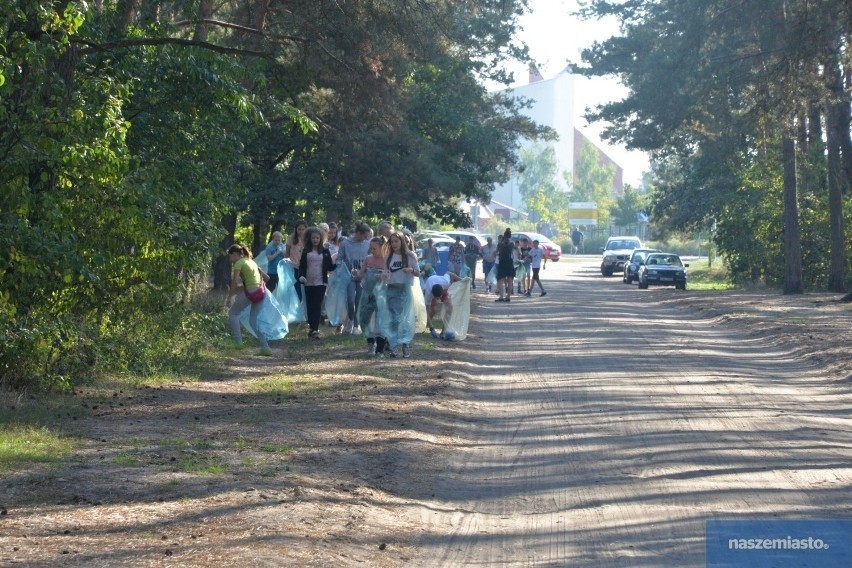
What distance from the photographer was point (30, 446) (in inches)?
384

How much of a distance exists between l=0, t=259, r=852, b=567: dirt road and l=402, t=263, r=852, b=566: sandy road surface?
28 mm

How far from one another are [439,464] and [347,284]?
34.4 feet

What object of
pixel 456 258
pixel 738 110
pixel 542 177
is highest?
pixel 542 177

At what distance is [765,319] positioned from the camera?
26.6m

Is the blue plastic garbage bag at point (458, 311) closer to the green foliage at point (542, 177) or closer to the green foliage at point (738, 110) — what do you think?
the green foliage at point (738, 110)

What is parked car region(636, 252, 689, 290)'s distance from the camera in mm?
45062

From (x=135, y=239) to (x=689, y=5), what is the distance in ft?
94.2

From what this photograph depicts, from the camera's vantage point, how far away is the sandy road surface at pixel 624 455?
7.71m

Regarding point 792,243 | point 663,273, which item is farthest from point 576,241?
point 792,243

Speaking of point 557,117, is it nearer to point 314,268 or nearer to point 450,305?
point 450,305

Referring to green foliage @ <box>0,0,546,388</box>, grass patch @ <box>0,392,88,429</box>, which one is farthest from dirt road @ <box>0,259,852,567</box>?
green foliage @ <box>0,0,546,388</box>

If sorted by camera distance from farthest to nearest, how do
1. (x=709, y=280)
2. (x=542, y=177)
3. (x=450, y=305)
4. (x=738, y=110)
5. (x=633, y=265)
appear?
1. (x=542, y=177)
2. (x=709, y=280)
3. (x=633, y=265)
4. (x=738, y=110)
5. (x=450, y=305)

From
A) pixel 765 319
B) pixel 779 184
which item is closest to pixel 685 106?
pixel 779 184

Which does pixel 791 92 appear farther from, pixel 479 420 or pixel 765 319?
pixel 479 420
